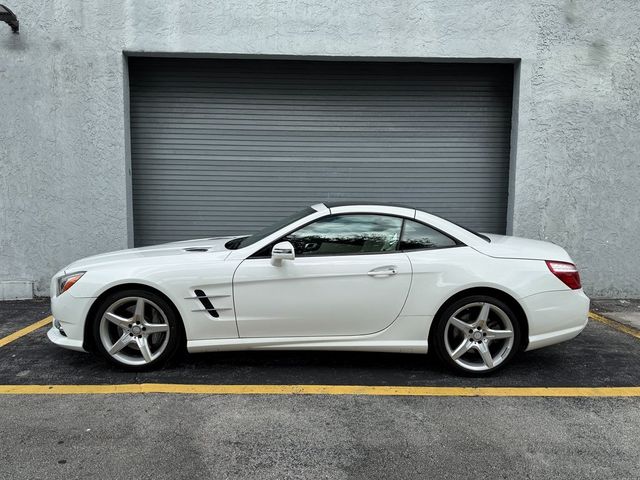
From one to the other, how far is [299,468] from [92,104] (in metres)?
5.96

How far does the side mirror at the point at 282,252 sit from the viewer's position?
12.3 feet

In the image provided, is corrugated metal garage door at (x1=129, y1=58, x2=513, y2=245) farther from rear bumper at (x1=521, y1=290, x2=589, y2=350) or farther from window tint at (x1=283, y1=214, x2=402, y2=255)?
rear bumper at (x1=521, y1=290, x2=589, y2=350)

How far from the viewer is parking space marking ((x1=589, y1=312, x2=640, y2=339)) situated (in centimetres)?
532

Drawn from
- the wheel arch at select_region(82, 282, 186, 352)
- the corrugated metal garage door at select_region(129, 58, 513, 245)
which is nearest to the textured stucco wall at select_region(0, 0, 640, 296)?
the corrugated metal garage door at select_region(129, 58, 513, 245)

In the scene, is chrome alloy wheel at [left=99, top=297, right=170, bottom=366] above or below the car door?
below

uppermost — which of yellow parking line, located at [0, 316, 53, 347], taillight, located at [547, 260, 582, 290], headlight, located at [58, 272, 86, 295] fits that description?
taillight, located at [547, 260, 582, 290]

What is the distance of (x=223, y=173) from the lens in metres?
7.34

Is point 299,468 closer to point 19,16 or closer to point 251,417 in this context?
point 251,417

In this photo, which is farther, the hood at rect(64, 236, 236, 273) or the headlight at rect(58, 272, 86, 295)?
the hood at rect(64, 236, 236, 273)

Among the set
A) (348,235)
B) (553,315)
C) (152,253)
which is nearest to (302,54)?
(348,235)

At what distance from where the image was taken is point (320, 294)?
385cm

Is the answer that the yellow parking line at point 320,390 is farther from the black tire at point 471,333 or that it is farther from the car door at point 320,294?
the car door at point 320,294

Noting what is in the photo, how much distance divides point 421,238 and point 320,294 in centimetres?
96

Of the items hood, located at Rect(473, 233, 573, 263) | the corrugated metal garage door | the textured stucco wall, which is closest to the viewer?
hood, located at Rect(473, 233, 573, 263)
